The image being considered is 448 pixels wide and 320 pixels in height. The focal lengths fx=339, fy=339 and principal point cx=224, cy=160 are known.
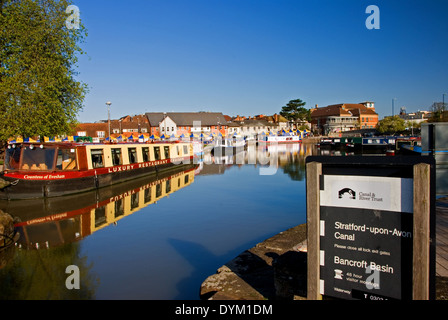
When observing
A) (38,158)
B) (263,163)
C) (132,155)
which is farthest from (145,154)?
(263,163)

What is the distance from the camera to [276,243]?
8.02 m

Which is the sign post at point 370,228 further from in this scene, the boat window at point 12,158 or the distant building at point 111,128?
the distant building at point 111,128

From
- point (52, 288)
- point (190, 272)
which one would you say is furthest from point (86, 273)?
point (190, 272)

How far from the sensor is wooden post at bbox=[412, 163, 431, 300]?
128 inches

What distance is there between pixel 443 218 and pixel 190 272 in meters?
6.59

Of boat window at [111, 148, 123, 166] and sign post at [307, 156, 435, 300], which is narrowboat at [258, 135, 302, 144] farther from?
sign post at [307, 156, 435, 300]

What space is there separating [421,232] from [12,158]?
1860 centimetres

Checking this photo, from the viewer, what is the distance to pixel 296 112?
381ft

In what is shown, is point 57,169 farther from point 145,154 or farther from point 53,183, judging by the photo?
point 145,154

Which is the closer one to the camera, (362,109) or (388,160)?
(388,160)

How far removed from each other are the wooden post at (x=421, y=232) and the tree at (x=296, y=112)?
376 feet

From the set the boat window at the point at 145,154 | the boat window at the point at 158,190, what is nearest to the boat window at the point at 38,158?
the boat window at the point at 158,190

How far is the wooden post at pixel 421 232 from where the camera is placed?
3244 mm

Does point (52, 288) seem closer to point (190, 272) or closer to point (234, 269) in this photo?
point (190, 272)
